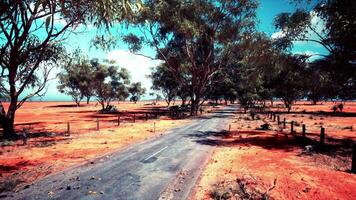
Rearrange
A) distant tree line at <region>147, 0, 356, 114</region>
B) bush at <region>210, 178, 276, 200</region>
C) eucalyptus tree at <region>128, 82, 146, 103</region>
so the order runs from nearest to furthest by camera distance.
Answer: bush at <region>210, 178, 276, 200</region> → distant tree line at <region>147, 0, 356, 114</region> → eucalyptus tree at <region>128, 82, 146, 103</region>

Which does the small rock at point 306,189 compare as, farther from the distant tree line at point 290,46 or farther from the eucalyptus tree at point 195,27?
the eucalyptus tree at point 195,27

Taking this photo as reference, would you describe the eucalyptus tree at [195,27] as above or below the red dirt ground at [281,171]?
above

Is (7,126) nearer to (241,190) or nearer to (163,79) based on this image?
(241,190)

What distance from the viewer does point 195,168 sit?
1340 centimetres

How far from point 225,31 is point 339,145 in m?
26.6

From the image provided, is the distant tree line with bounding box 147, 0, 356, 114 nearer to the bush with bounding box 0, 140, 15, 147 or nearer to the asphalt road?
the asphalt road

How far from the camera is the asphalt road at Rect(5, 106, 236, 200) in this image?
9570mm

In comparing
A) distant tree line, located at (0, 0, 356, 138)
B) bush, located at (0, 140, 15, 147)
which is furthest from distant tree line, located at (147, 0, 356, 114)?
bush, located at (0, 140, 15, 147)

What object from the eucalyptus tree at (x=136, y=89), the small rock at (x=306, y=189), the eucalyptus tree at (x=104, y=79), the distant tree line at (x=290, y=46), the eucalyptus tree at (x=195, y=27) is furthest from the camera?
the eucalyptus tree at (x=136, y=89)

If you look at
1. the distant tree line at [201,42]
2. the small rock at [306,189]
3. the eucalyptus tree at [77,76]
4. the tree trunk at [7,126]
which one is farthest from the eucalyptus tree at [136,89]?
the small rock at [306,189]

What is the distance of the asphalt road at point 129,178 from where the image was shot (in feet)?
31.4

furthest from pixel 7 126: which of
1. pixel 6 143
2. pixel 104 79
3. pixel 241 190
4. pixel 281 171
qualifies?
pixel 104 79

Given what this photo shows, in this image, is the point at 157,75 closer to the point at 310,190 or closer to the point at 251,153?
the point at 251,153

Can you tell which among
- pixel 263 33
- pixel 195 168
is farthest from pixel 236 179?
pixel 263 33
